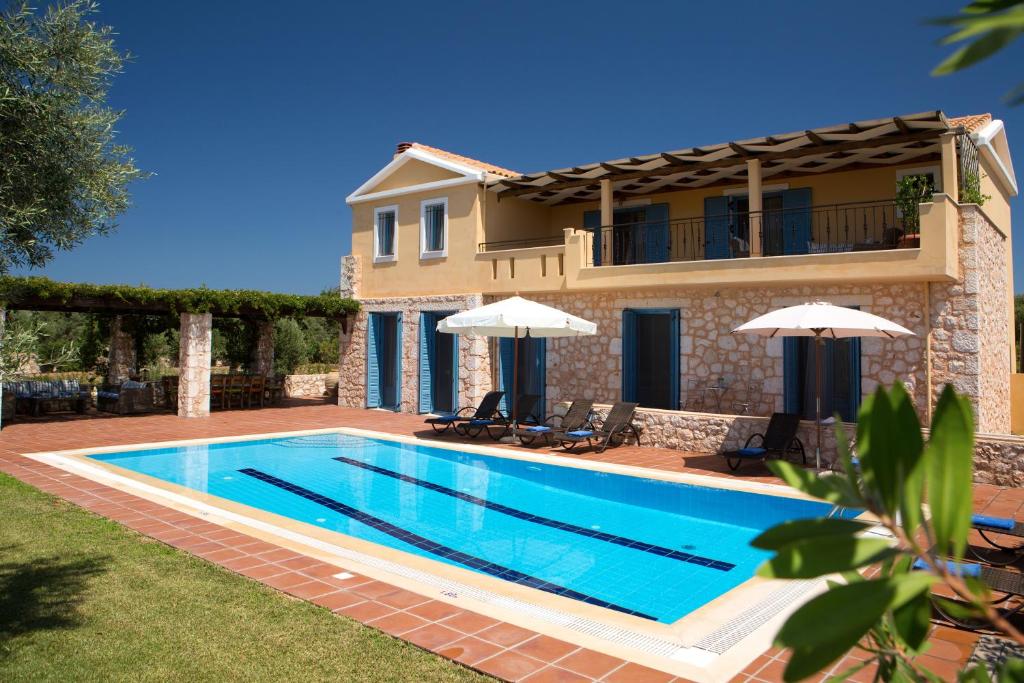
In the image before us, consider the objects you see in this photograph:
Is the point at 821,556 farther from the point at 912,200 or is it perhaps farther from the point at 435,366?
the point at 435,366

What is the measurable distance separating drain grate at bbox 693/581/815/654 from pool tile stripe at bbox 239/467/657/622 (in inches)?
31.0

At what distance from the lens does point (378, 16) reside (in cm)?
2162

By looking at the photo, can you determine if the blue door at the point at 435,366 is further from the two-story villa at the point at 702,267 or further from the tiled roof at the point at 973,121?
the tiled roof at the point at 973,121

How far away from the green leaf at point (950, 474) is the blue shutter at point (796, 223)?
53.5 ft

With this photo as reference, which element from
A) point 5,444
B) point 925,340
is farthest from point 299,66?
point 925,340

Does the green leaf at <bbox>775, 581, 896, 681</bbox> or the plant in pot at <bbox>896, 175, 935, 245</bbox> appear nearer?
the green leaf at <bbox>775, 581, 896, 681</bbox>

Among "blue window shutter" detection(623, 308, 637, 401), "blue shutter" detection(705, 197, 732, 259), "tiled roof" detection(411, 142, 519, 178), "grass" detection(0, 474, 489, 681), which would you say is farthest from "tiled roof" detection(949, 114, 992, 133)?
"grass" detection(0, 474, 489, 681)

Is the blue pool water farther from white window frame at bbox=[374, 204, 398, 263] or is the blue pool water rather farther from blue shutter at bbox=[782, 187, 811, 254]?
white window frame at bbox=[374, 204, 398, 263]

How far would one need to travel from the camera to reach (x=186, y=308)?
1859 centimetres

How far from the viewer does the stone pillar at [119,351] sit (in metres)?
22.7

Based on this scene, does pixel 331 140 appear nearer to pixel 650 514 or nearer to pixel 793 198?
pixel 793 198

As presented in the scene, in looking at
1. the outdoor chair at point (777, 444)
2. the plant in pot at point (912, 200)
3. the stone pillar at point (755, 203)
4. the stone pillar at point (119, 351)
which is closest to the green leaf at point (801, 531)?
the outdoor chair at point (777, 444)

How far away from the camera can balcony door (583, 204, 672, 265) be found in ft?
59.2

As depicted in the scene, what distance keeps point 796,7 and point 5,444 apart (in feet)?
63.9
